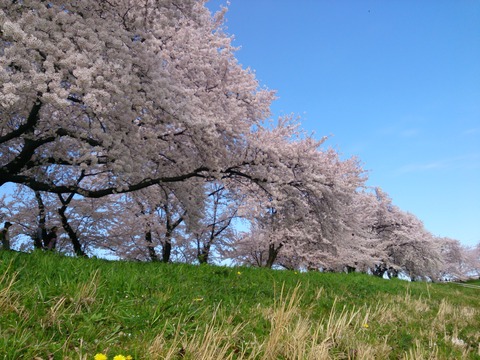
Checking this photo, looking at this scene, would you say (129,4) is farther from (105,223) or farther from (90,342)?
(105,223)

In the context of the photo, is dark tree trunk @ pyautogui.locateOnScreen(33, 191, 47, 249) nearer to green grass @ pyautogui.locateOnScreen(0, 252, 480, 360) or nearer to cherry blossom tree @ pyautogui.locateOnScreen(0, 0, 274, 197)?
cherry blossom tree @ pyautogui.locateOnScreen(0, 0, 274, 197)

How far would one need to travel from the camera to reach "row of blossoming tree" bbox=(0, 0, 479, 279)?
8508 millimetres

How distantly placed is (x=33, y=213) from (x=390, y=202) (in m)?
39.9

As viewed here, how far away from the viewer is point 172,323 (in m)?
4.62

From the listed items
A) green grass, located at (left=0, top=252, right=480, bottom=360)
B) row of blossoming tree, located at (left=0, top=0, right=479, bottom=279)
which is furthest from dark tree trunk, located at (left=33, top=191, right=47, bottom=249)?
green grass, located at (left=0, top=252, right=480, bottom=360)

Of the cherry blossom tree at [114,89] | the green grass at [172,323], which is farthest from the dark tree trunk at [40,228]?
the green grass at [172,323]

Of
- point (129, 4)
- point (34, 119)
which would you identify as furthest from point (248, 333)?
point (129, 4)

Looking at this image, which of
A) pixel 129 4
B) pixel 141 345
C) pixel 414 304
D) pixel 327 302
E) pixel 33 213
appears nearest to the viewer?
pixel 141 345

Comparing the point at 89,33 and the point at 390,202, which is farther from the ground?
the point at 390,202

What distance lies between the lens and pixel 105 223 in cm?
2373

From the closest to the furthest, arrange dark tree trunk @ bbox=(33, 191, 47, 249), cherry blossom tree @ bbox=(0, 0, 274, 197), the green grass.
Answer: the green grass < cherry blossom tree @ bbox=(0, 0, 274, 197) < dark tree trunk @ bbox=(33, 191, 47, 249)

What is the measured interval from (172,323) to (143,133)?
8023 millimetres

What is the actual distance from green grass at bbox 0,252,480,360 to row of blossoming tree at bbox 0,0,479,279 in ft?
12.5

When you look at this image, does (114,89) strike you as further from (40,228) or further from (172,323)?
(40,228)
